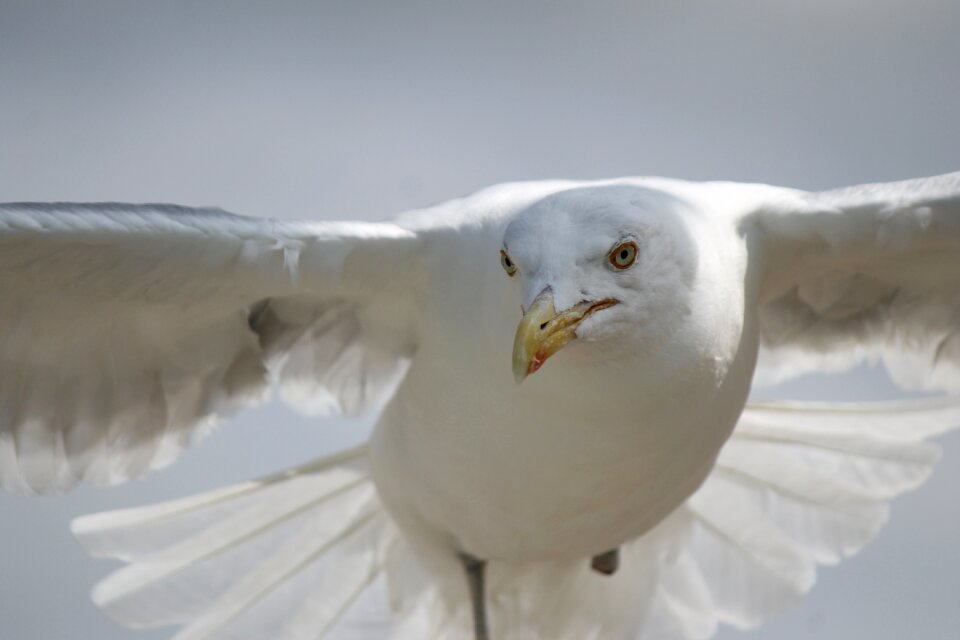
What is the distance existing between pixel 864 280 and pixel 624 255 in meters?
1.44

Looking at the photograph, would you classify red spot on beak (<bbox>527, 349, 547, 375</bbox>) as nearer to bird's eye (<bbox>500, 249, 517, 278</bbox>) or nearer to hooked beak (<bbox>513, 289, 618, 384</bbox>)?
hooked beak (<bbox>513, 289, 618, 384</bbox>)

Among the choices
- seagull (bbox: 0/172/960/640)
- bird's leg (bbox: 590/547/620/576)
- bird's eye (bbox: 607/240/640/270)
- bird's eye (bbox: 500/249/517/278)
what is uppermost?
bird's eye (bbox: 607/240/640/270)

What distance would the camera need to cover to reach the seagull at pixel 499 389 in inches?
154

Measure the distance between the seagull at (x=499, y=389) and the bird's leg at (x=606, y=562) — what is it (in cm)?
1

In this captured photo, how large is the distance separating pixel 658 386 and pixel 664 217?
1.35 feet

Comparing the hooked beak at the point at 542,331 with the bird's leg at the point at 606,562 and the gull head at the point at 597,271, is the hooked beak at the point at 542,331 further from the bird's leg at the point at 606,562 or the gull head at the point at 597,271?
the bird's leg at the point at 606,562

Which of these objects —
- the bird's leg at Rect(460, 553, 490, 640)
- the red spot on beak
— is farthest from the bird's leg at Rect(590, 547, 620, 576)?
the red spot on beak

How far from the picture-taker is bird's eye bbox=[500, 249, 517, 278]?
12.2 ft

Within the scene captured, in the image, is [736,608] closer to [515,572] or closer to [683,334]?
[515,572]

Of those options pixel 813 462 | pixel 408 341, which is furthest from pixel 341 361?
pixel 813 462

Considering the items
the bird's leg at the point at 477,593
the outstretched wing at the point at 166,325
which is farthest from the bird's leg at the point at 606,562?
the outstretched wing at the point at 166,325

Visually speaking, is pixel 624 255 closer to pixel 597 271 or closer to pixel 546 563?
pixel 597 271

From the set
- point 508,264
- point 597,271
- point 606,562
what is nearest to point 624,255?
point 597,271

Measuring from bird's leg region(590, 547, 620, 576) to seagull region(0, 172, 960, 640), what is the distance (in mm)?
12
